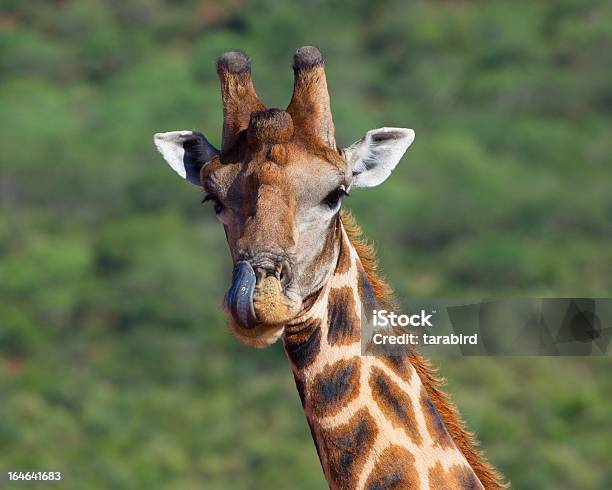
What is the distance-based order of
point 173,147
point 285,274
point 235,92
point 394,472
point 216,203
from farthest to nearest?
point 173,147
point 235,92
point 216,203
point 394,472
point 285,274

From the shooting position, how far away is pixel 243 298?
24.8ft

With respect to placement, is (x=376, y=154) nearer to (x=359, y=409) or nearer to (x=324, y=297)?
(x=324, y=297)

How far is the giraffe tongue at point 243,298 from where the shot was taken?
A: 7574 mm

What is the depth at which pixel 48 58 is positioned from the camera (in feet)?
348

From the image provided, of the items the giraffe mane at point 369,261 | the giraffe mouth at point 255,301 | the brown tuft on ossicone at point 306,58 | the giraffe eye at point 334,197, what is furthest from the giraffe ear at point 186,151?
the giraffe mouth at point 255,301

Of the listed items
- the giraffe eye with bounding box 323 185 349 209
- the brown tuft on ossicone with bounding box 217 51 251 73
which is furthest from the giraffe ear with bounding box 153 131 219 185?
the giraffe eye with bounding box 323 185 349 209

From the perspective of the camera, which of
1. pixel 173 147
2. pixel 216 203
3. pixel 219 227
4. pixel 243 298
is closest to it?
pixel 243 298

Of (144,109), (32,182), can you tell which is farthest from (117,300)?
(144,109)

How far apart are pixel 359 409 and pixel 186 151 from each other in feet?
6.83

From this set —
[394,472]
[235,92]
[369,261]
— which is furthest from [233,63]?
[394,472]

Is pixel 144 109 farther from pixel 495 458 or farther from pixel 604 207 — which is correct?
pixel 495 458

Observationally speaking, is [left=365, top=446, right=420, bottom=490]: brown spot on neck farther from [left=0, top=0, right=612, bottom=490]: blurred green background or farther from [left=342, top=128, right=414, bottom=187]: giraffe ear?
[left=0, top=0, right=612, bottom=490]: blurred green background

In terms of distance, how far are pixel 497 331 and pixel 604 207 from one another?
77.2m

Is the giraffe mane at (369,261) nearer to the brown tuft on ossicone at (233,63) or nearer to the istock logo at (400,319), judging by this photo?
the istock logo at (400,319)
